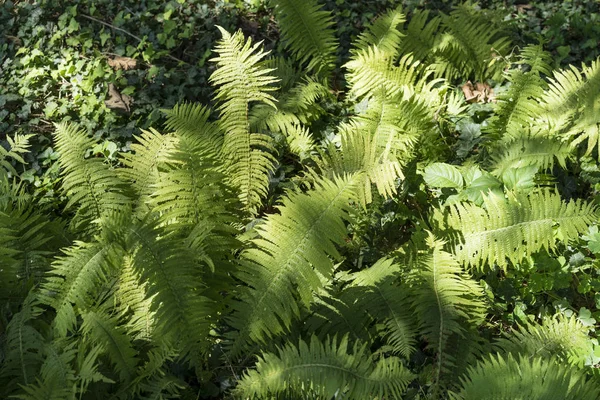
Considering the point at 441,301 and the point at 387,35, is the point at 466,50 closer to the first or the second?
the point at 387,35

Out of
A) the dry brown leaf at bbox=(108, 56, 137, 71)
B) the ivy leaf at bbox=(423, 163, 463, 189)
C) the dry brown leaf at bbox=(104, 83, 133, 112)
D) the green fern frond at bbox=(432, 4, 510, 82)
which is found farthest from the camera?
the dry brown leaf at bbox=(108, 56, 137, 71)

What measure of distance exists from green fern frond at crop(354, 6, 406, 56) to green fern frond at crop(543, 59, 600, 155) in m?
0.94

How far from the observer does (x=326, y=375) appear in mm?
2238

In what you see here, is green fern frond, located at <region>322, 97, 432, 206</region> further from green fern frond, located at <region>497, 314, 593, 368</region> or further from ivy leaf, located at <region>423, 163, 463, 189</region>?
green fern frond, located at <region>497, 314, 593, 368</region>

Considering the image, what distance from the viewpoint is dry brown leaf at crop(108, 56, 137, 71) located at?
4.27m

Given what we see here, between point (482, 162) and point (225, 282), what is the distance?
61.7 inches

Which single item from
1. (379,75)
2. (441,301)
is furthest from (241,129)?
(441,301)

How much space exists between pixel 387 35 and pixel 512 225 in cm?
161

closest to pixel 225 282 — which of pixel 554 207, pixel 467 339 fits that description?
pixel 467 339

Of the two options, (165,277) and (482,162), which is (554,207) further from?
(165,277)

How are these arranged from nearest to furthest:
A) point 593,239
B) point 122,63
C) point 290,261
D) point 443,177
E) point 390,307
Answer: point 290,261 < point 390,307 < point 593,239 < point 443,177 < point 122,63

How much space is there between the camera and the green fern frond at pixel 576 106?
3208 millimetres

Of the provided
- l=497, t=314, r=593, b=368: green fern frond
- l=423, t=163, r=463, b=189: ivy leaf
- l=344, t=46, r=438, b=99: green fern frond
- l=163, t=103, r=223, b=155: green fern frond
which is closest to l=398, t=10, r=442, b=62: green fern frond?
l=344, t=46, r=438, b=99: green fern frond

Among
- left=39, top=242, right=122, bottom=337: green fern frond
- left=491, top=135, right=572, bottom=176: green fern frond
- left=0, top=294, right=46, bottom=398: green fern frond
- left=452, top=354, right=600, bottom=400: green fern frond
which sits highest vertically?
left=491, top=135, right=572, bottom=176: green fern frond
